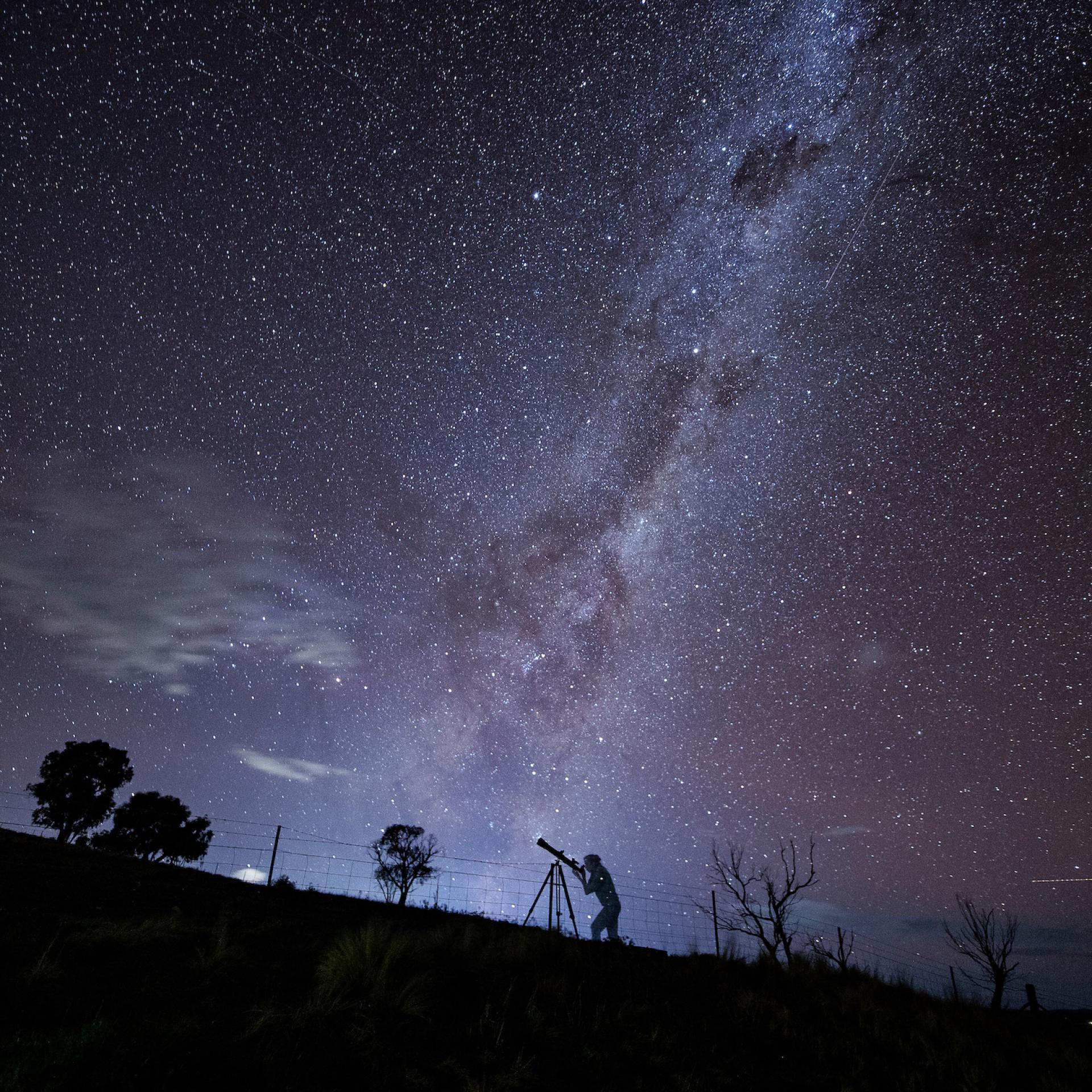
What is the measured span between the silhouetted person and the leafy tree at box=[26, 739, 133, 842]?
33.1m

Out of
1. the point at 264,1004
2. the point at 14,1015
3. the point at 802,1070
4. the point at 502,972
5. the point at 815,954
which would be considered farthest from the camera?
the point at 815,954

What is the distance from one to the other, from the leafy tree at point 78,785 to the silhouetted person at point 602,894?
109 ft

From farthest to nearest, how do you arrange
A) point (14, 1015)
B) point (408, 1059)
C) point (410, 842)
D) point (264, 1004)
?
point (410, 842)
point (264, 1004)
point (408, 1059)
point (14, 1015)

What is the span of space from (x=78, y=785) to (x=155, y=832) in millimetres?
5206

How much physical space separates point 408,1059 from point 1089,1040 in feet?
56.4

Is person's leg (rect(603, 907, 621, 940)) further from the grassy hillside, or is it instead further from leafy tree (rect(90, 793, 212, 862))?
leafy tree (rect(90, 793, 212, 862))

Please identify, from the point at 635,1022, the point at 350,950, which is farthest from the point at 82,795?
the point at 635,1022

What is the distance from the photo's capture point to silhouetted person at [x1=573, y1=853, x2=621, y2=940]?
1521cm

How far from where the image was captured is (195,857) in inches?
1420

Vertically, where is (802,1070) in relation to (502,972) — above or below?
below

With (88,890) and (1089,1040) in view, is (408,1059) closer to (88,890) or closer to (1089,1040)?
(88,890)

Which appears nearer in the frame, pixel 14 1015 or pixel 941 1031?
pixel 14 1015

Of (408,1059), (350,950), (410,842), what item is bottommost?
(408,1059)

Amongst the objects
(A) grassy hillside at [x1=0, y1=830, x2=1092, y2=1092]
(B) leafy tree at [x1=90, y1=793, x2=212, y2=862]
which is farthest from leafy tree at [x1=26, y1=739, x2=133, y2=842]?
(A) grassy hillside at [x1=0, y1=830, x2=1092, y2=1092]
